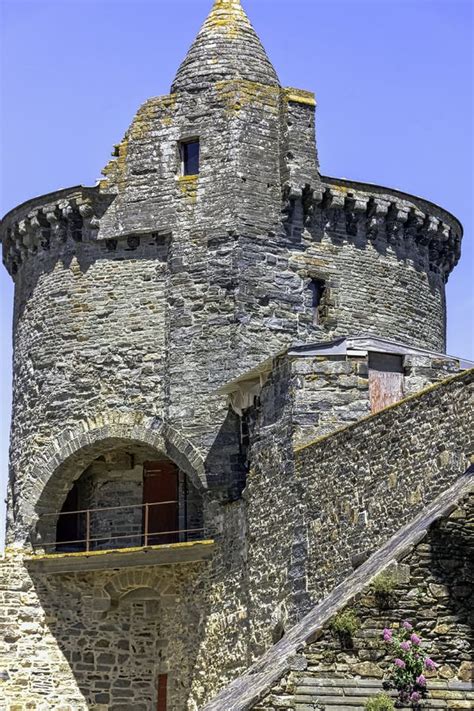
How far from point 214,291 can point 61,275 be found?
3457 mm

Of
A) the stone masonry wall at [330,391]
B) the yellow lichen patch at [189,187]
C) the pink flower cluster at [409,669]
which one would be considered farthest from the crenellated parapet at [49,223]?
the pink flower cluster at [409,669]

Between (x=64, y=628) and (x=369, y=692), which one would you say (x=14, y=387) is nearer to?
(x=64, y=628)

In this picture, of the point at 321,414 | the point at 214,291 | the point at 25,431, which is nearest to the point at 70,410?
the point at 25,431

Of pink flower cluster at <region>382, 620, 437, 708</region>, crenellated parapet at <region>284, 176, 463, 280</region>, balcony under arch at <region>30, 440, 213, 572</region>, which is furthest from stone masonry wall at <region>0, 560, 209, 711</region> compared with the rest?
pink flower cluster at <region>382, 620, 437, 708</region>

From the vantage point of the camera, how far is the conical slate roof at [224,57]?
3275cm

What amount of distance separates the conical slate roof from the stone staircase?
17880 mm

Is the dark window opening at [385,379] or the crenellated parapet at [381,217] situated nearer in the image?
the dark window opening at [385,379]

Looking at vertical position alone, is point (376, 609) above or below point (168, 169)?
below

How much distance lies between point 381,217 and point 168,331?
4789 millimetres

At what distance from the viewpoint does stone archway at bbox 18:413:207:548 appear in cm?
3081

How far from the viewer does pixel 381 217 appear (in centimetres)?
3338

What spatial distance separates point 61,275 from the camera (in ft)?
109

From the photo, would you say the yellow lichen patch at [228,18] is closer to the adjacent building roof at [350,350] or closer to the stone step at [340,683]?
the adjacent building roof at [350,350]

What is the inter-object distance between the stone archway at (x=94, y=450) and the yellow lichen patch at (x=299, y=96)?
252 inches
